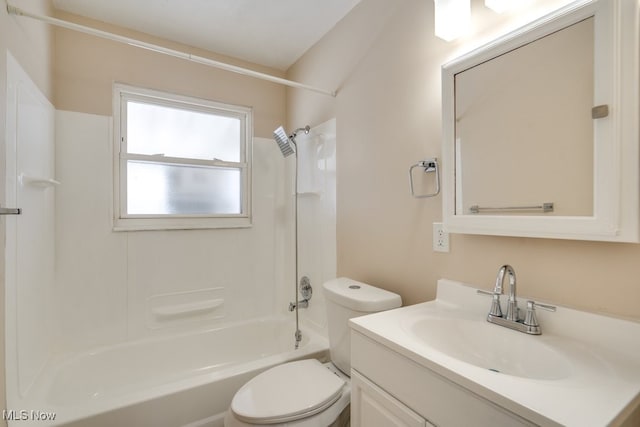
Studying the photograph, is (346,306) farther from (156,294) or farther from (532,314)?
(156,294)

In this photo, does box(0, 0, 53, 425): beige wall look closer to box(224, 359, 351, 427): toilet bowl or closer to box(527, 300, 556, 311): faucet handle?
box(224, 359, 351, 427): toilet bowl

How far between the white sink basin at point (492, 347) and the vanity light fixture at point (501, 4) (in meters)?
1.11

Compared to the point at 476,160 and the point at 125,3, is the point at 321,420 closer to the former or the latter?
the point at 476,160

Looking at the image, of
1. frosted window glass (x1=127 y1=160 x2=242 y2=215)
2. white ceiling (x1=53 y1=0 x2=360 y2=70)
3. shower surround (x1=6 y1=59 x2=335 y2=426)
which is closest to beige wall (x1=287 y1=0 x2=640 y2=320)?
white ceiling (x1=53 y1=0 x2=360 y2=70)

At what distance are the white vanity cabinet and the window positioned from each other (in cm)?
173

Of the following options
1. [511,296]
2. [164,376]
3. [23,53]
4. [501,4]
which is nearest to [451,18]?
[501,4]

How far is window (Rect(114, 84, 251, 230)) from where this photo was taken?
2.09 meters

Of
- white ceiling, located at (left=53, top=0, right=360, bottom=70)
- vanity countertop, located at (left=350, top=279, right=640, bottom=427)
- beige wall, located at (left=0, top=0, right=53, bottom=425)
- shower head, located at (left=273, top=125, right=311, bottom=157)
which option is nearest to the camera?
vanity countertop, located at (left=350, top=279, right=640, bottom=427)

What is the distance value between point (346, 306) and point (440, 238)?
1.76 ft

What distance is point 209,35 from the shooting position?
215 centimetres

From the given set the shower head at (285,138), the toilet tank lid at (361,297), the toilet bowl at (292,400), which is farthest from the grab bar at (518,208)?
the shower head at (285,138)

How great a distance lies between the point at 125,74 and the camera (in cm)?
206

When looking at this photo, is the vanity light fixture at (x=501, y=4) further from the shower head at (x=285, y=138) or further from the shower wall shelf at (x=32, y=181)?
the shower wall shelf at (x=32, y=181)

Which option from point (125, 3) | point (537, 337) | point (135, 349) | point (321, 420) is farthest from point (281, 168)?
point (537, 337)
